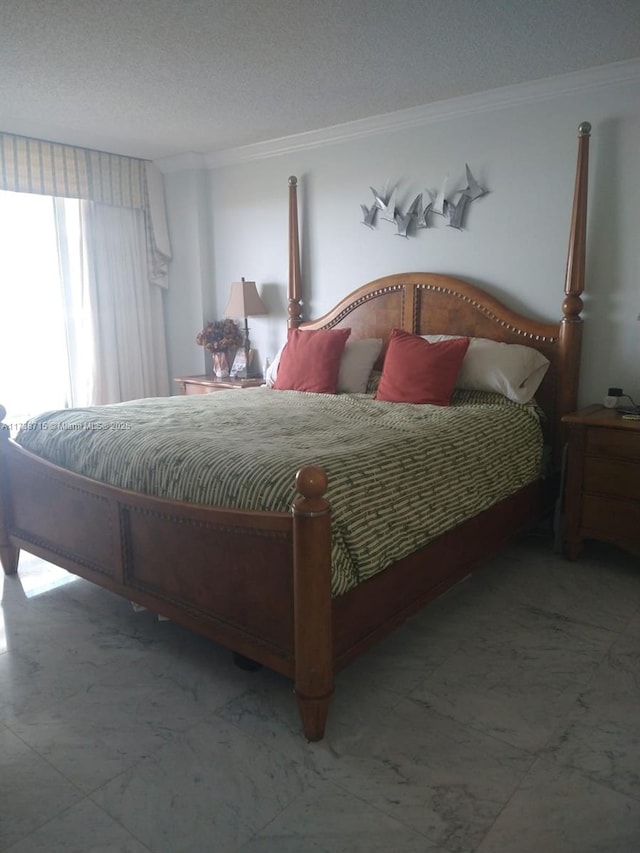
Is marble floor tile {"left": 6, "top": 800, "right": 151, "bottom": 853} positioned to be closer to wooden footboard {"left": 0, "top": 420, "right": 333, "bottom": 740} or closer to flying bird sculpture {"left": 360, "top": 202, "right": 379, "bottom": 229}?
wooden footboard {"left": 0, "top": 420, "right": 333, "bottom": 740}

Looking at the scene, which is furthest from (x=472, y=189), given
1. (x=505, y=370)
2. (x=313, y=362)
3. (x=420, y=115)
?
(x=313, y=362)

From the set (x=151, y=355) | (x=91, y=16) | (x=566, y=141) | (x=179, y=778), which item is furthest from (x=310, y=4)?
(x=151, y=355)

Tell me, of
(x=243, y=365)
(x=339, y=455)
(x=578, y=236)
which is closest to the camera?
(x=339, y=455)

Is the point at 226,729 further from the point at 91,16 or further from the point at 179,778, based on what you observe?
the point at 91,16

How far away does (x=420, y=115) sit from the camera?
3.59 meters

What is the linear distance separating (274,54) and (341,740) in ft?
8.93

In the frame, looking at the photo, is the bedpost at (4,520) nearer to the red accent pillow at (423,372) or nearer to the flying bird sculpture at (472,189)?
the red accent pillow at (423,372)

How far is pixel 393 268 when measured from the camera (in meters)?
3.89

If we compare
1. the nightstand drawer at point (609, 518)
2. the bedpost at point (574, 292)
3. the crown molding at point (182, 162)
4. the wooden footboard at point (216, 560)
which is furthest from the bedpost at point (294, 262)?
the nightstand drawer at point (609, 518)

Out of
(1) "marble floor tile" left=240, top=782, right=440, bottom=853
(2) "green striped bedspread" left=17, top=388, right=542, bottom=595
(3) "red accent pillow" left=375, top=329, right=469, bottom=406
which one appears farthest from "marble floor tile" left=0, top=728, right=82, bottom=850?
(3) "red accent pillow" left=375, top=329, right=469, bottom=406

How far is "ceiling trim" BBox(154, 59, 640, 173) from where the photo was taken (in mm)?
2996

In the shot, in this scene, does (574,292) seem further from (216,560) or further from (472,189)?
(216,560)

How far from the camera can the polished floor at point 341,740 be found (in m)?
1.47

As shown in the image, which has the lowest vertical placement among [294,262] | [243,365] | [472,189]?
[243,365]
